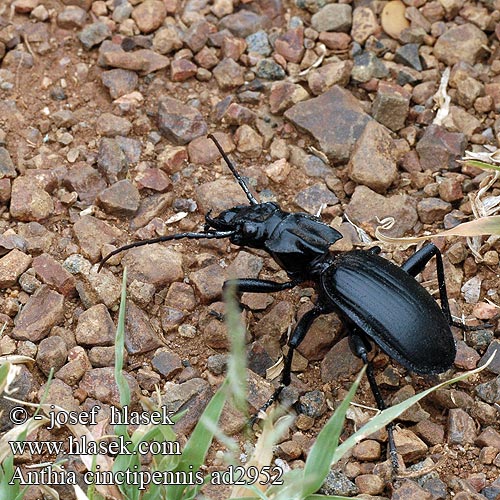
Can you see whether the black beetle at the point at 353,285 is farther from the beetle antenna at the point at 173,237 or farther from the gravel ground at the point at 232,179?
the gravel ground at the point at 232,179

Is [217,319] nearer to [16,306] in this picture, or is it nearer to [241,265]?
[241,265]

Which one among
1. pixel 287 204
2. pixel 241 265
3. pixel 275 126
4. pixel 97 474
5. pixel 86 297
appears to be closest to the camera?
pixel 97 474

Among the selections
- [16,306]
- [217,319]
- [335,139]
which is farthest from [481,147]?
[16,306]

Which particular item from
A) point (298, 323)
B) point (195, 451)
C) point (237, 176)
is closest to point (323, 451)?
point (195, 451)

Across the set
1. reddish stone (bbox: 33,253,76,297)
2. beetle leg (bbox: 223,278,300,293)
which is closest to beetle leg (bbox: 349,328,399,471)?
beetle leg (bbox: 223,278,300,293)

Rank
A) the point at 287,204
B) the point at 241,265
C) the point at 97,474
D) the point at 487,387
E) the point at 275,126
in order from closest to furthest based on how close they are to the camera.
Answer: the point at 97,474, the point at 487,387, the point at 241,265, the point at 287,204, the point at 275,126

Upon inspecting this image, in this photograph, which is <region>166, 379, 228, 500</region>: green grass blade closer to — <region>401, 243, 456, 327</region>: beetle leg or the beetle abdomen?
the beetle abdomen

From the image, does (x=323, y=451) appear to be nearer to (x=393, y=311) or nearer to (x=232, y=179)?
(x=393, y=311)
